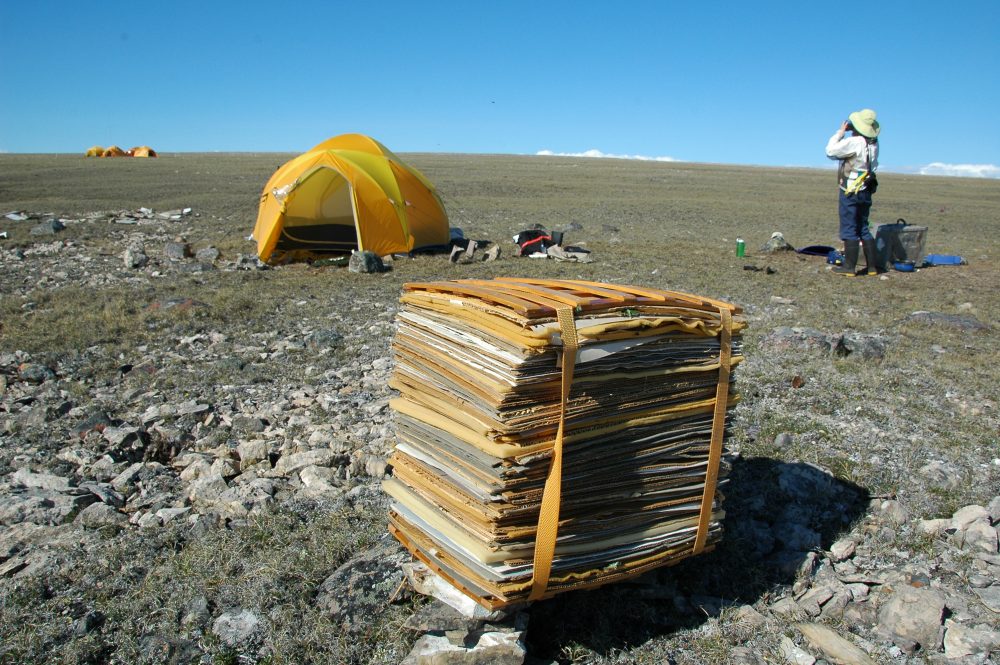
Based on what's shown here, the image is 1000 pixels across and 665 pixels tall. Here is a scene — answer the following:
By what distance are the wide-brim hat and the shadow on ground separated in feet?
26.3

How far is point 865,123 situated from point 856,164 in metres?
0.64

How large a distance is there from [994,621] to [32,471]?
16.8ft

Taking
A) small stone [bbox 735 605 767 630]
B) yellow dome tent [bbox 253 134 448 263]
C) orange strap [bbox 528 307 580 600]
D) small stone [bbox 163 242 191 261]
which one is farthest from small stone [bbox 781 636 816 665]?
small stone [bbox 163 242 191 261]

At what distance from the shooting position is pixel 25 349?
21.6ft

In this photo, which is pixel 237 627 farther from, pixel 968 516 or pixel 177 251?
pixel 177 251

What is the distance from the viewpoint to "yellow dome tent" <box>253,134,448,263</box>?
1157 centimetres

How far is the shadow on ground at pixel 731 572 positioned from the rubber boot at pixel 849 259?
7.91m

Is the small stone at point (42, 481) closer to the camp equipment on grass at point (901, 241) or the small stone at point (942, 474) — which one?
the small stone at point (942, 474)

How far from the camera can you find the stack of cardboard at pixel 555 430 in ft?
8.39

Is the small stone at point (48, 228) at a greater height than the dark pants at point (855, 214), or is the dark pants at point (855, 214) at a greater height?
the dark pants at point (855, 214)

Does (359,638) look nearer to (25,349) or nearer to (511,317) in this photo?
(511,317)

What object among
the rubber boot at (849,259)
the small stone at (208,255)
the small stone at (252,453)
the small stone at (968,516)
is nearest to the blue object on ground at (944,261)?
the rubber boot at (849,259)

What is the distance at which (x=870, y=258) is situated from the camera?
11.1 m

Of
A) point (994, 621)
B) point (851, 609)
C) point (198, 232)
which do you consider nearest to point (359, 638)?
point (851, 609)
